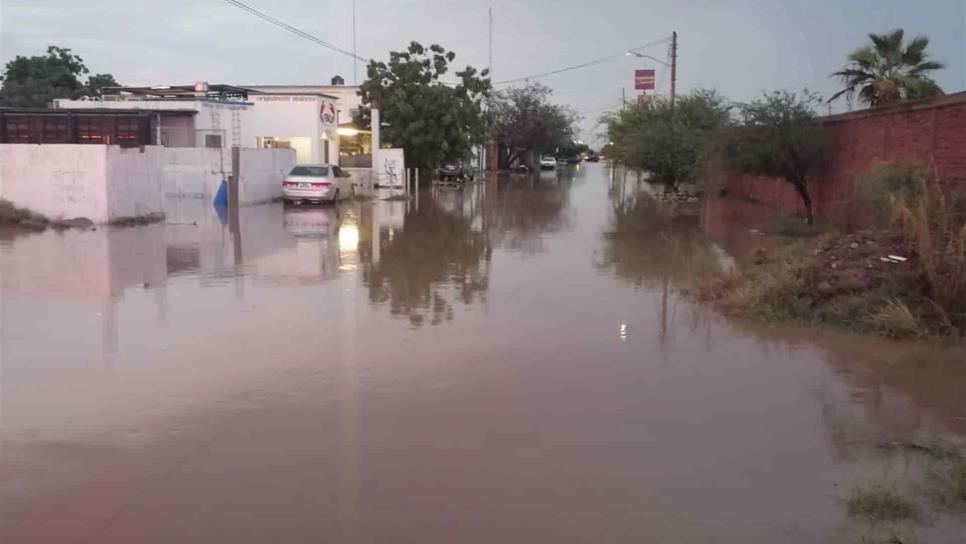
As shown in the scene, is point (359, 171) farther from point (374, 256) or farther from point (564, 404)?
point (564, 404)

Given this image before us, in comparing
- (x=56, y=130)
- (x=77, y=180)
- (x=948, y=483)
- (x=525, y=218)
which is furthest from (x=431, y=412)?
(x=56, y=130)

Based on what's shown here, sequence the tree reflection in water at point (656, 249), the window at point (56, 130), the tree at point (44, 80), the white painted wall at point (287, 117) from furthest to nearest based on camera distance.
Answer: the tree at point (44, 80) < the white painted wall at point (287, 117) < the window at point (56, 130) < the tree reflection in water at point (656, 249)

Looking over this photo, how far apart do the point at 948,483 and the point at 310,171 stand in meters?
30.1

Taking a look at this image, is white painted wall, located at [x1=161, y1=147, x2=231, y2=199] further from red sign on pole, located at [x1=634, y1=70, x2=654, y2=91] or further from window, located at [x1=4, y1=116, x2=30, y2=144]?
red sign on pole, located at [x1=634, y1=70, x2=654, y2=91]

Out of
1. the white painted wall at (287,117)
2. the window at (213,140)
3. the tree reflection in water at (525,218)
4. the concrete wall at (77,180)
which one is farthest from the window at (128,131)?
the tree reflection in water at (525,218)

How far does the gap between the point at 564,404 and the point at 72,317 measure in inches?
265

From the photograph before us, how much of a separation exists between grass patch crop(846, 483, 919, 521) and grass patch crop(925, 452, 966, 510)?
0.19 meters

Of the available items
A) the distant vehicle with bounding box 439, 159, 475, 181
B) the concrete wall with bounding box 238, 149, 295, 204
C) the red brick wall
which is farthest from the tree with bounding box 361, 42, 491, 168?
the red brick wall

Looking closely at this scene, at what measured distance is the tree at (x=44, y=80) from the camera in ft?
226

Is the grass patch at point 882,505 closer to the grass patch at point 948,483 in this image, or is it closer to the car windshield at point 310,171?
the grass patch at point 948,483

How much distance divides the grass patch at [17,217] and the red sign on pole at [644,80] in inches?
2646

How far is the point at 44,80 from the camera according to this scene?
72.2 meters

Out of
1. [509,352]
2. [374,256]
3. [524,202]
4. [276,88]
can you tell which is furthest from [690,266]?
[276,88]

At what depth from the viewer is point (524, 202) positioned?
130 feet
